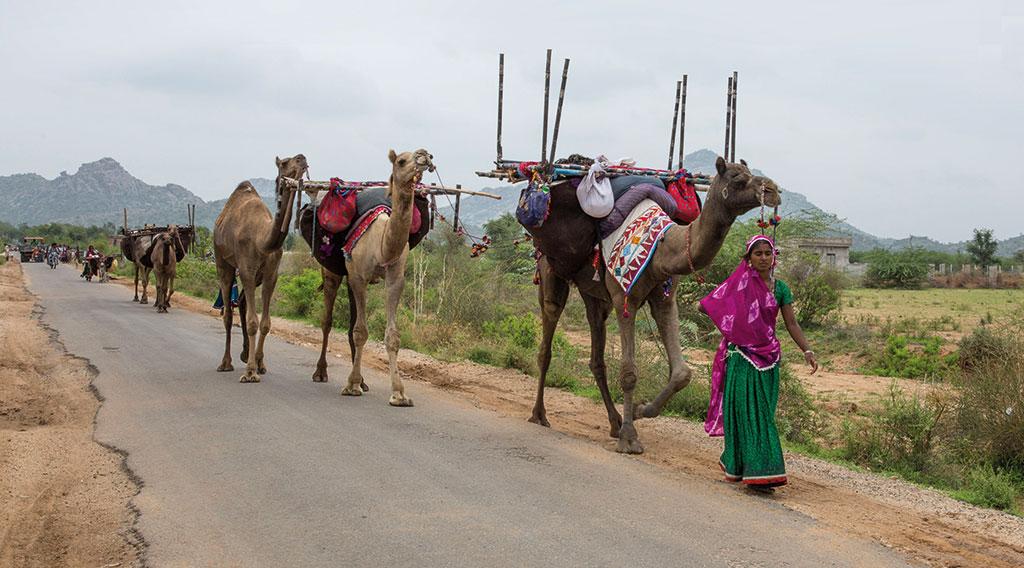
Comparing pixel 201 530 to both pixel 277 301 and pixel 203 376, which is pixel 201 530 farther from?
pixel 277 301

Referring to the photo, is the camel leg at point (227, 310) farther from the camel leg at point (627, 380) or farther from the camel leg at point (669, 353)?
the camel leg at point (669, 353)

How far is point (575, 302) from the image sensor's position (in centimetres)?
2742

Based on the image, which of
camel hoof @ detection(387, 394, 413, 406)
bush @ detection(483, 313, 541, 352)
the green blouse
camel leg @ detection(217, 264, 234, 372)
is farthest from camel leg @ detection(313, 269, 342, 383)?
the green blouse

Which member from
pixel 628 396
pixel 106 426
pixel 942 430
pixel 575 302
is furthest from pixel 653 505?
pixel 575 302

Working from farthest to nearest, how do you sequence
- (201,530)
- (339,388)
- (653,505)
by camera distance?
(339,388), (653,505), (201,530)

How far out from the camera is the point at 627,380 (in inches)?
296

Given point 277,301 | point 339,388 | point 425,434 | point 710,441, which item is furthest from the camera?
point 277,301

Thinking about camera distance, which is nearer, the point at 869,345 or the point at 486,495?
the point at 486,495

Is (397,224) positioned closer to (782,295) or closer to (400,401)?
(400,401)

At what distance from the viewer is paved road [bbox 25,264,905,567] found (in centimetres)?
494

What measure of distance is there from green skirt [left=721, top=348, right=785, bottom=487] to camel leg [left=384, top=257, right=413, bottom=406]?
4172 mm

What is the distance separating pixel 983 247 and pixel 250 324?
6832 cm

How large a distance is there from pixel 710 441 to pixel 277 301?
19758 mm

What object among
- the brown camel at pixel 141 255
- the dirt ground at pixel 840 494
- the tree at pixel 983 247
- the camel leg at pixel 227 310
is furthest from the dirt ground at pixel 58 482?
the tree at pixel 983 247
